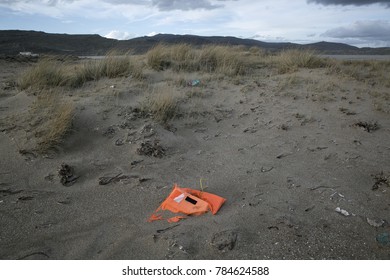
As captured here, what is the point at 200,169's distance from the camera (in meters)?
3.62

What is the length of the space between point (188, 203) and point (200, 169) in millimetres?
795

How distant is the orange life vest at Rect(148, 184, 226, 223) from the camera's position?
9.07 feet

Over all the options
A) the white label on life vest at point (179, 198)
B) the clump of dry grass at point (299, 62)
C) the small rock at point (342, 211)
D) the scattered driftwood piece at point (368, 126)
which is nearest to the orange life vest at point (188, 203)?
→ the white label on life vest at point (179, 198)

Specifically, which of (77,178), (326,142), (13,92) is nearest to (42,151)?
(77,178)

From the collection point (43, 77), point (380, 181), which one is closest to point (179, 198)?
point (380, 181)

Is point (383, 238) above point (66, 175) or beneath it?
beneath

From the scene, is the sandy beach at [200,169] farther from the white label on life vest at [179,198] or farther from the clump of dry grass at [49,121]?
the white label on life vest at [179,198]

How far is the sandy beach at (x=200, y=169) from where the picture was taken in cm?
242

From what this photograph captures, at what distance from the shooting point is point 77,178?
344 centimetres

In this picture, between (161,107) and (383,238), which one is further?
(161,107)

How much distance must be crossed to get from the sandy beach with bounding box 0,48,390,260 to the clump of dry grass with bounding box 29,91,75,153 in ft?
0.09

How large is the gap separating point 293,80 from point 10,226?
5.84 m

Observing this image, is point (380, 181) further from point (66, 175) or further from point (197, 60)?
point (197, 60)

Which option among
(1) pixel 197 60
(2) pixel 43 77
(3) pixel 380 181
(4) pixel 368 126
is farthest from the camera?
(1) pixel 197 60
